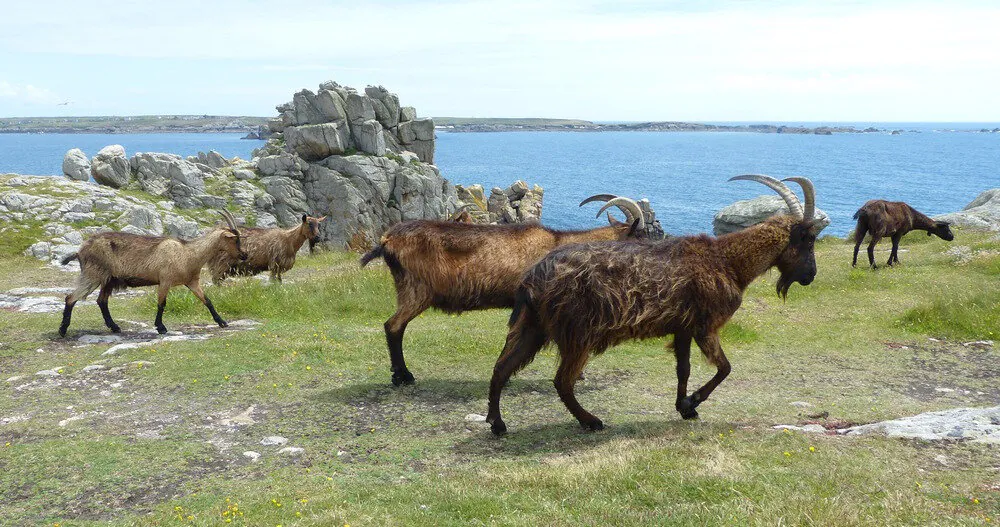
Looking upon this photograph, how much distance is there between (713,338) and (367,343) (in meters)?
6.23

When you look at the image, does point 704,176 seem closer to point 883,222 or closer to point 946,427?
point 883,222

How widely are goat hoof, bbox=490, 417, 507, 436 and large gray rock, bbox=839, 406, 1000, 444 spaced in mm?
3672

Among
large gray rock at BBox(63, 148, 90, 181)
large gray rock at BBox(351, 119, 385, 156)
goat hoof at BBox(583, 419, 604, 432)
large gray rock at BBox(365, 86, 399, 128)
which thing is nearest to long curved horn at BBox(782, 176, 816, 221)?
goat hoof at BBox(583, 419, 604, 432)

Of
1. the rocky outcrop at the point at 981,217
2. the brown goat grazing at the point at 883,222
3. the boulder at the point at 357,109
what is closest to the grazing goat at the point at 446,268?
the brown goat grazing at the point at 883,222

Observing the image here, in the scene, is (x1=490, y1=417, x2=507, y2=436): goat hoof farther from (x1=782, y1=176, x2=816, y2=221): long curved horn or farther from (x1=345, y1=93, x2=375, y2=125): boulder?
(x1=345, y1=93, x2=375, y2=125): boulder

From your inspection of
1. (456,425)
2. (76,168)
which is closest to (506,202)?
(76,168)

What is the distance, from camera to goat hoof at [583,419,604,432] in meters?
8.45

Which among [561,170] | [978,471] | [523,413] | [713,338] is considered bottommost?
[561,170]

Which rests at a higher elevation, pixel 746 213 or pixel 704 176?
pixel 746 213

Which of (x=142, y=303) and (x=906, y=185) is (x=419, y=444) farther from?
(x=906, y=185)

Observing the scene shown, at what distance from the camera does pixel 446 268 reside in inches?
400

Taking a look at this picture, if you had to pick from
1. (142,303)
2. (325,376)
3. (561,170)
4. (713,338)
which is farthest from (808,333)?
(561,170)

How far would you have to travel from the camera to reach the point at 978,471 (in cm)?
661

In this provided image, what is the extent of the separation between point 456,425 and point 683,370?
2704mm
